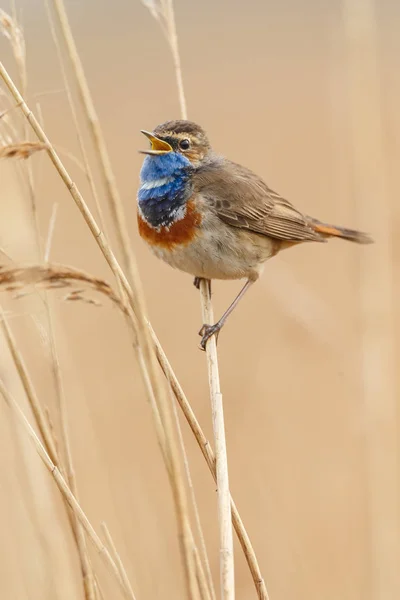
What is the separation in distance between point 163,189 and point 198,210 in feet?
0.57

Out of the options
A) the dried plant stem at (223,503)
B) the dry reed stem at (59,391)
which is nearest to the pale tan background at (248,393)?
the dry reed stem at (59,391)

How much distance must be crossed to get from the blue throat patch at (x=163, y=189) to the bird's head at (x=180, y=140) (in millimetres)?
34

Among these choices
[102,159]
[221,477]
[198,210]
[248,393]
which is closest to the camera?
[102,159]

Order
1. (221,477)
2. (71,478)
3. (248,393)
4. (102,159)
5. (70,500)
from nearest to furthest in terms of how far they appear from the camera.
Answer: (102,159)
(70,500)
(221,477)
(71,478)
(248,393)

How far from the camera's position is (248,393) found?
5832 mm

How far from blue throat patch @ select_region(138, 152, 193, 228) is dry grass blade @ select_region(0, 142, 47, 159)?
1.92 m

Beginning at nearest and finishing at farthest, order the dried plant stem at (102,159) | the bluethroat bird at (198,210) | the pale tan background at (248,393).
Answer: the dried plant stem at (102,159)
the pale tan background at (248,393)
the bluethroat bird at (198,210)

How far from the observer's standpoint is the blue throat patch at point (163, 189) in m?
3.72

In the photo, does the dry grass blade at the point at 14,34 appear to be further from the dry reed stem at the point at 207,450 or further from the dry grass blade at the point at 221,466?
the dry reed stem at the point at 207,450

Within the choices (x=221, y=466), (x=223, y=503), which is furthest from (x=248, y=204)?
(x=223, y=503)

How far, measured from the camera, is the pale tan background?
2.68 meters

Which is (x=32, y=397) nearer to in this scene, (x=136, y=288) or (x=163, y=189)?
(x=136, y=288)

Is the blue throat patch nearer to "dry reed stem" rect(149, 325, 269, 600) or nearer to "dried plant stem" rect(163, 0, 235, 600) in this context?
"dried plant stem" rect(163, 0, 235, 600)

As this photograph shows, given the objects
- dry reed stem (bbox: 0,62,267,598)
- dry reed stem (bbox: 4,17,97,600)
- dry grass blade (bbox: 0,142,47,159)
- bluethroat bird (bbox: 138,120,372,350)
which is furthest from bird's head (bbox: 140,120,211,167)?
dry grass blade (bbox: 0,142,47,159)
